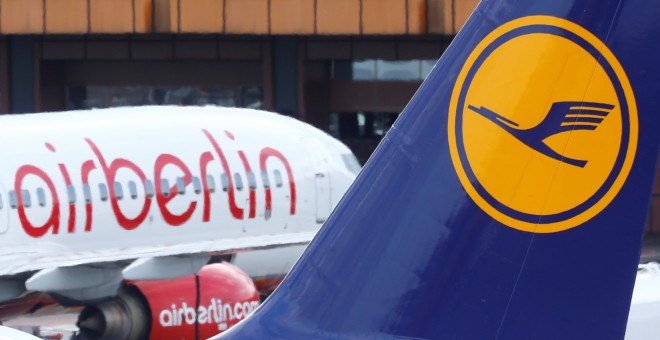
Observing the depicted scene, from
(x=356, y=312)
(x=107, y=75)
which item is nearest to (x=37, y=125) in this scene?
(x=356, y=312)

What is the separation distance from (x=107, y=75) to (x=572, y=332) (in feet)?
110

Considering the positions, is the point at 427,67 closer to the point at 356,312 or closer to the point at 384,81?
the point at 384,81

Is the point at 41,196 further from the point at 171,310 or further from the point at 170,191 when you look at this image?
the point at 171,310

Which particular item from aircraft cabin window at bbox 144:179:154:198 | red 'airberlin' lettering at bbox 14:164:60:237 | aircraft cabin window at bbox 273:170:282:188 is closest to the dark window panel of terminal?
aircraft cabin window at bbox 273:170:282:188

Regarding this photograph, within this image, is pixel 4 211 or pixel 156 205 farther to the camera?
pixel 156 205

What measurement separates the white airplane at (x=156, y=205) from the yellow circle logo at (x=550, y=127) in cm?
1137

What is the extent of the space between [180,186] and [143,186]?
0.64 m

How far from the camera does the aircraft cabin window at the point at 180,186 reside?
21344mm

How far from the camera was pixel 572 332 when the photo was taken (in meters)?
6.52

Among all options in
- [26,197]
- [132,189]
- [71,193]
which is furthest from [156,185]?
[26,197]

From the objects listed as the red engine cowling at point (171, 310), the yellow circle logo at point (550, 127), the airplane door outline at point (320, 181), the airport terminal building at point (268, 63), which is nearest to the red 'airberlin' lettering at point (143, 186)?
the airplane door outline at point (320, 181)

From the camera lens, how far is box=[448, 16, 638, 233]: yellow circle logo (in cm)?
638

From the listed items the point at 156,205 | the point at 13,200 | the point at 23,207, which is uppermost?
the point at 13,200

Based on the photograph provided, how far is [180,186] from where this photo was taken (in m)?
21.4
